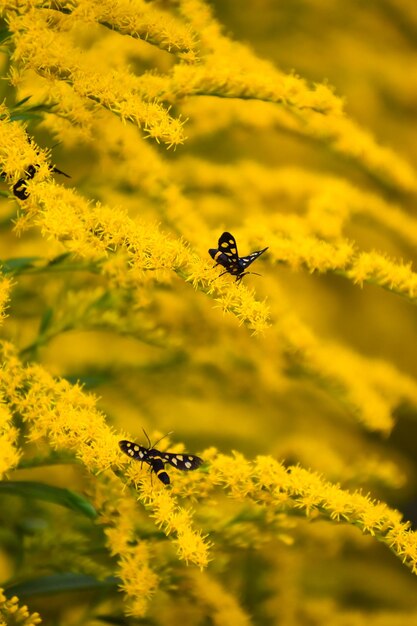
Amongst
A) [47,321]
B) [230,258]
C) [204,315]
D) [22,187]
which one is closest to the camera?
[22,187]

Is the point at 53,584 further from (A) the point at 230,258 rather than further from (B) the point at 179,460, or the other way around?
(A) the point at 230,258

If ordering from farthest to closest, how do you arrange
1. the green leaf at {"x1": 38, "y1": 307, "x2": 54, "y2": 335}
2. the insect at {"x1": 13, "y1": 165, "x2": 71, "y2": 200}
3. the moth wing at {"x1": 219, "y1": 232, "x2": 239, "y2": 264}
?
the green leaf at {"x1": 38, "y1": 307, "x2": 54, "y2": 335}, the moth wing at {"x1": 219, "y1": 232, "x2": 239, "y2": 264}, the insect at {"x1": 13, "y1": 165, "x2": 71, "y2": 200}

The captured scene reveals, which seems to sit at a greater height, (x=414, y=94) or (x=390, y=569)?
(x=414, y=94)

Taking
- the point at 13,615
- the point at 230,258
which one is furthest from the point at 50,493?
the point at 230,258

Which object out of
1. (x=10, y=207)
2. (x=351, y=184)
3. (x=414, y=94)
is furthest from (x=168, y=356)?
(x=414, y=94)

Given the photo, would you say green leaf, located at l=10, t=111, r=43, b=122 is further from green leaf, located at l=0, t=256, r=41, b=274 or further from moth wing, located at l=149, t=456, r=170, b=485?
moth wing, located at l=149, t=456, r=170, b=485

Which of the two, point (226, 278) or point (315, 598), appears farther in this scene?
point (315, 598)

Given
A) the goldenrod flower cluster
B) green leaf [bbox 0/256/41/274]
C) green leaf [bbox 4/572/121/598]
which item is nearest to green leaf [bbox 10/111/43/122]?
the goldenrod flower cluster

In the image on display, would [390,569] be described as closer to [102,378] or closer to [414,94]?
[102,378]
